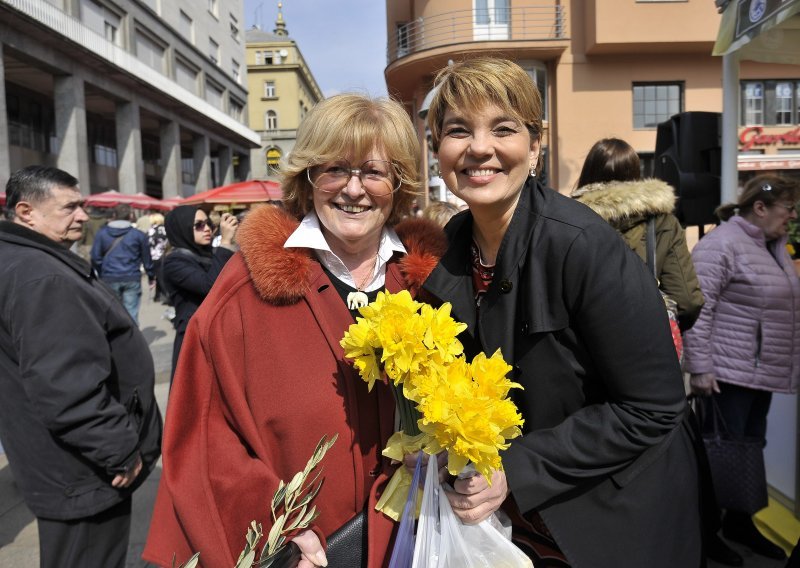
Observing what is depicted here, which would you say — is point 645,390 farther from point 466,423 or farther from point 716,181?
point 716,181

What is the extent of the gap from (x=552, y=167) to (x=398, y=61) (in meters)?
6.33

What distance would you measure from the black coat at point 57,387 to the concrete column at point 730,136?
5804 mm

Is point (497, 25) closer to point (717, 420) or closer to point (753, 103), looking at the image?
point (753, 103)

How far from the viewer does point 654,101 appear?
18.8 m

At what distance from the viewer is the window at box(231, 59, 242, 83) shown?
4353 cm

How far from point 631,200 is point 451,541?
233 cm

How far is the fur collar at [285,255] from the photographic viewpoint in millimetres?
1745

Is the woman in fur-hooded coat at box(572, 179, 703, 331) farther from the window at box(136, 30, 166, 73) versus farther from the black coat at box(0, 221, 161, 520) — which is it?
the window at box(136, 30, 166, 73)

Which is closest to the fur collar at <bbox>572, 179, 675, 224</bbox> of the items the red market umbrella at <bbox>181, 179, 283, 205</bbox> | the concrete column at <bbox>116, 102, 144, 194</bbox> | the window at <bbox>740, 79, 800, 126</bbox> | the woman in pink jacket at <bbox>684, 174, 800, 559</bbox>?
the woman in pink jacket at <bbox>684, 174, 800, 559</bbox>

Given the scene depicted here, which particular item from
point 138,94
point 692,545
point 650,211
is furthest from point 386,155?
point 138,94

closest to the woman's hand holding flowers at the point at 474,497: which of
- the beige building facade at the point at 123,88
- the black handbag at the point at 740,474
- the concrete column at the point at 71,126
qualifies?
the black handbag at the point at 740,474

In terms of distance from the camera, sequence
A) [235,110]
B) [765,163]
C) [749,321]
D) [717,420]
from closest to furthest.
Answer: [749,321], [717,420], [765,163], [235,110]

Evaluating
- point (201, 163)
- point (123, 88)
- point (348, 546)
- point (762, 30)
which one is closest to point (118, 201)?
point (123, 88)

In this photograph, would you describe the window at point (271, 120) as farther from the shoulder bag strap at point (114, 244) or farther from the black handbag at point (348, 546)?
the black handbag at point (348, 546)
